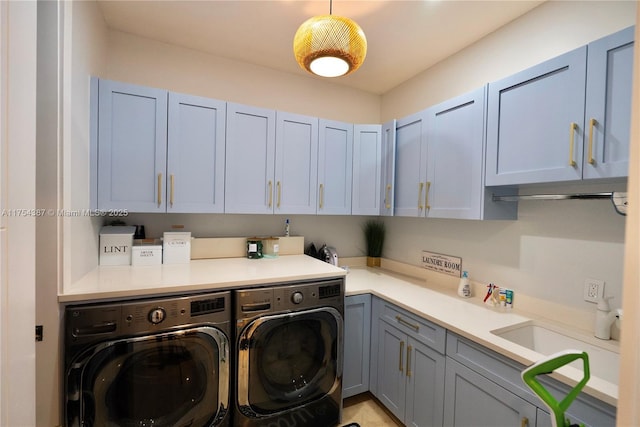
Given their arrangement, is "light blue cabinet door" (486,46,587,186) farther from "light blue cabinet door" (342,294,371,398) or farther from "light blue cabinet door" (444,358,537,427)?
"light blue cabinet door" (342,294,371,398)

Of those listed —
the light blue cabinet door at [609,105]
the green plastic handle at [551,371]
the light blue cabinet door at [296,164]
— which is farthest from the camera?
the light blue cabinet door at [296,164]

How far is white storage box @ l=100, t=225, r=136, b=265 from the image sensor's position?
180 cm

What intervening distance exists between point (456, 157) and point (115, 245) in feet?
7.62

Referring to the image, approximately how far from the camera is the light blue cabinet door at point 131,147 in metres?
1.70

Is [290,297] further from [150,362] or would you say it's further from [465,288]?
[465,288]

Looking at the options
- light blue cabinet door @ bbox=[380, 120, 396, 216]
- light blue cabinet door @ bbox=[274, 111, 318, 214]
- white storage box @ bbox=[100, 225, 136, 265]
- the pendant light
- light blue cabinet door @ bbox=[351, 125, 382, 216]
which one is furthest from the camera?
light blue cabinet door @ bbox=[351, 125, 382, 216]

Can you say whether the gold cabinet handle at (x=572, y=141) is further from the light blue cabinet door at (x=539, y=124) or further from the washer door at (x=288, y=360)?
the washer door at (x=288, y=360)

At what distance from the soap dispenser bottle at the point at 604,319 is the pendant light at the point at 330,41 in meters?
1.68

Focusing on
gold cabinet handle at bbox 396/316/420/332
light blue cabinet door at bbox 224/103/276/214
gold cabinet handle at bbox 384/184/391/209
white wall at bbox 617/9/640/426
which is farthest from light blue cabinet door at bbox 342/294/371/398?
white wall at bbox 617/9/640/426

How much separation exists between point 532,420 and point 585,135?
1240 millimetres

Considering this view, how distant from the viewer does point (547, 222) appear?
1.61 metres

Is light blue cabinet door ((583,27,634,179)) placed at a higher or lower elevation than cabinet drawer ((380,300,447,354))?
higher

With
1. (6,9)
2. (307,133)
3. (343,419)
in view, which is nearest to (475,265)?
(343,419)

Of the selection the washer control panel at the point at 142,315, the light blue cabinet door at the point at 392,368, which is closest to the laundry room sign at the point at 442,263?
the light blue cabinet door at the point at 392,368
